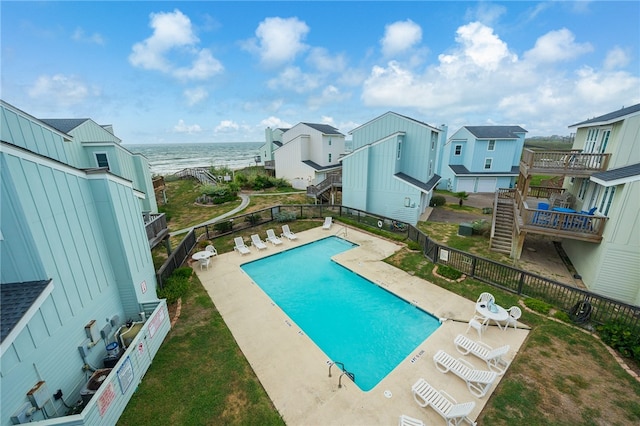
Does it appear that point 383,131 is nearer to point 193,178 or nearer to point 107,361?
point 107,361

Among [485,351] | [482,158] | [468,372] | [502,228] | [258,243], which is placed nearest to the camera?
[468,372]

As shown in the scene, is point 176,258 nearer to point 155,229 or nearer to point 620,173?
point 155,229

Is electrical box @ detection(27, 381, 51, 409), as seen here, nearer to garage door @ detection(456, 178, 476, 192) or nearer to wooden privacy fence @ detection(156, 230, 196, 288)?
wooden privacy fence @ detection(156, 230, 196, 288)

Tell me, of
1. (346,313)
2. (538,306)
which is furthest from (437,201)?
(346,313)

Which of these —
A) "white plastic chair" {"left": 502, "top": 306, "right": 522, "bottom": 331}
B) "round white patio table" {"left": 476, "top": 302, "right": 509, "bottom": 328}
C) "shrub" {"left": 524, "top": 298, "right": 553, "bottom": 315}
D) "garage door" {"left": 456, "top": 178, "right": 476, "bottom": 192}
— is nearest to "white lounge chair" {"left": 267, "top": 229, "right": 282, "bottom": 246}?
"round white patio table" {"left": 476, "top": 302, "right": 509, "bottom": 328}

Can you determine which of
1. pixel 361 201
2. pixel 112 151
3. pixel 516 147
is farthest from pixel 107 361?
pixel 516 147
